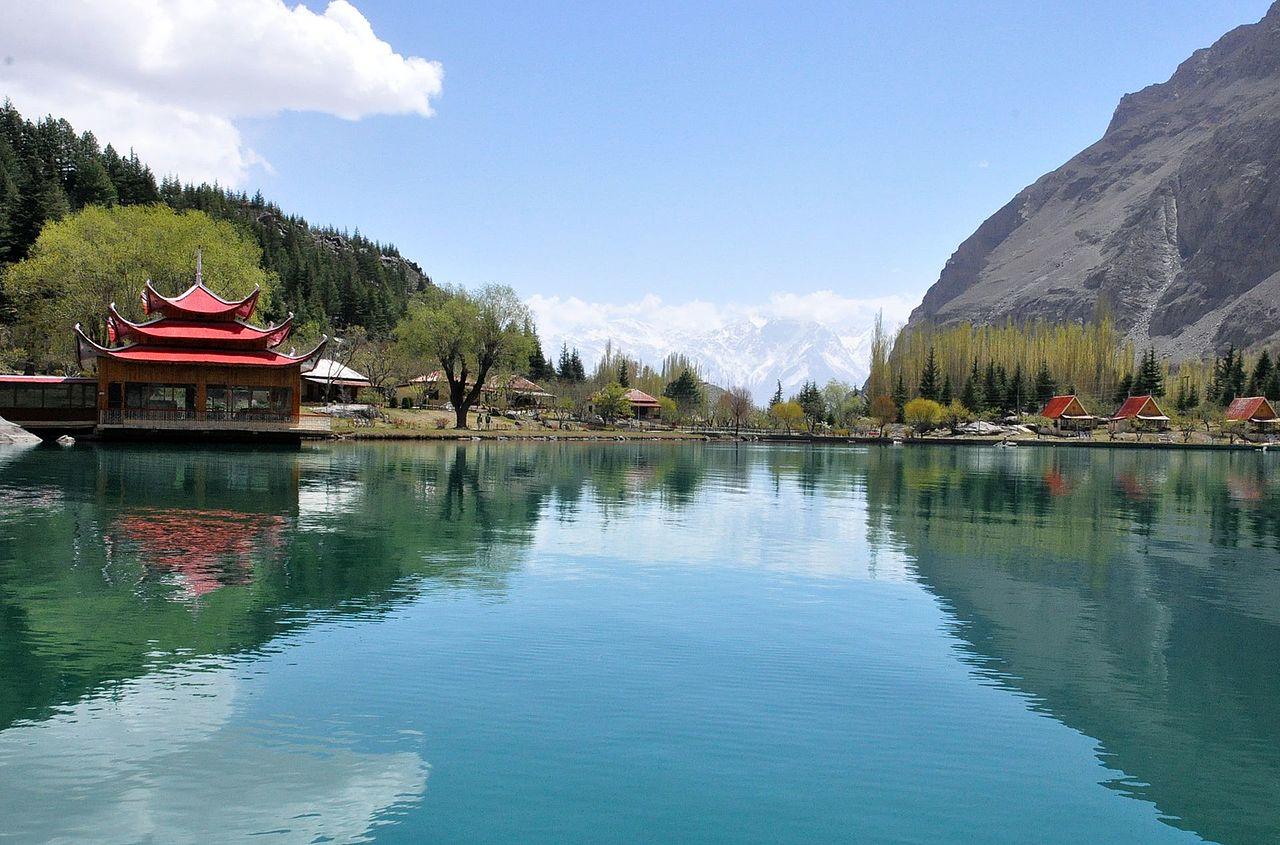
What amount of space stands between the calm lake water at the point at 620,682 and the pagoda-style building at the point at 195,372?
27875 millimetres

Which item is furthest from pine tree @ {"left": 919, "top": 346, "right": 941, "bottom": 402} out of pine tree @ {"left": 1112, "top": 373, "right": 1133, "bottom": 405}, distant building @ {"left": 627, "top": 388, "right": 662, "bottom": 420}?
distant building @ {"left": 627, "top": 388, "right": 662, "bottom": 420}

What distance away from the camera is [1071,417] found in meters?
119

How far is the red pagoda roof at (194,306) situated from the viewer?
50.5 metres

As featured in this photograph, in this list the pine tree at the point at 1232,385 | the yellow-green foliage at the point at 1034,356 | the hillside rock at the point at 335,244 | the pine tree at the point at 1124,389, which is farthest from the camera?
the hillside rock at the point at 335,244

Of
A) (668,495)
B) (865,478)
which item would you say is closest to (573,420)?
(865,478)

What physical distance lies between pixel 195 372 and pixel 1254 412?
114954mm

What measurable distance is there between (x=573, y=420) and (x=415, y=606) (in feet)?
289

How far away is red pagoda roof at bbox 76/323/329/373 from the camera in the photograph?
4850 cm

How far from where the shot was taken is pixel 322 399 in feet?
274

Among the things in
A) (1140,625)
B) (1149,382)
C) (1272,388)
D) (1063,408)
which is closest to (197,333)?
(1140,625)

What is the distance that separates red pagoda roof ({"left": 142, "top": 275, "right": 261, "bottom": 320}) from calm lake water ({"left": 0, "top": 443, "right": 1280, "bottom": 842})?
30245 millimetres

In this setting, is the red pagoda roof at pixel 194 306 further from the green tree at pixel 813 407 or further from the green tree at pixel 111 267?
the green tree at pixel 813 407

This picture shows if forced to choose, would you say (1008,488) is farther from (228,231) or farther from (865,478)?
(228,231)


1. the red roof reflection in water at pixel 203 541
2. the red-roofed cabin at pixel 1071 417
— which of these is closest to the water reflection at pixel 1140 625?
the red roof reflection in water at pixel 203 541
